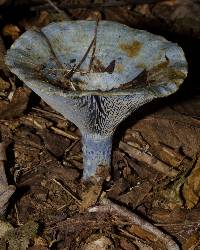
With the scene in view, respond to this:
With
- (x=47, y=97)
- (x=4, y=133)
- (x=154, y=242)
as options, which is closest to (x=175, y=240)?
(x=154, y=242)

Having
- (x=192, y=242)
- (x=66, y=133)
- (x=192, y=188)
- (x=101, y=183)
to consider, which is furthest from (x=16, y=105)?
(x=192, y=242)

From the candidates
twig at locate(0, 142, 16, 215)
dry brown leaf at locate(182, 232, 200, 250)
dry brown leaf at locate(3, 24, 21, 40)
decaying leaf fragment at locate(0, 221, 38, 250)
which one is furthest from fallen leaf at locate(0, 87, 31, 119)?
dry brown leaf at locate(182, 232, 200, 250)

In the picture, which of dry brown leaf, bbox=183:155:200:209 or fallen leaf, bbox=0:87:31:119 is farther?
fallen leaf, bbox=0:87:31:119

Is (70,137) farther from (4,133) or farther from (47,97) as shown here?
(47,97)

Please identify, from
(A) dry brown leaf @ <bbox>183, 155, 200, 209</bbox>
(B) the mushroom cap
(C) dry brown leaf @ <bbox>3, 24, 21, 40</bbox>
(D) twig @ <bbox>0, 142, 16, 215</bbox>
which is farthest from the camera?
(C) dry brown leaf @ <bbox>3, 24, 21, 40</bbox>

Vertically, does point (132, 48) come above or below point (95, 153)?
above

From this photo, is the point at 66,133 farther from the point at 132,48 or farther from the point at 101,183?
the point at 132,48

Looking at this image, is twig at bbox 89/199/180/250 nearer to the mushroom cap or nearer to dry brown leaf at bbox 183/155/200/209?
dry brown leaf at bbox 183/155/200/209
